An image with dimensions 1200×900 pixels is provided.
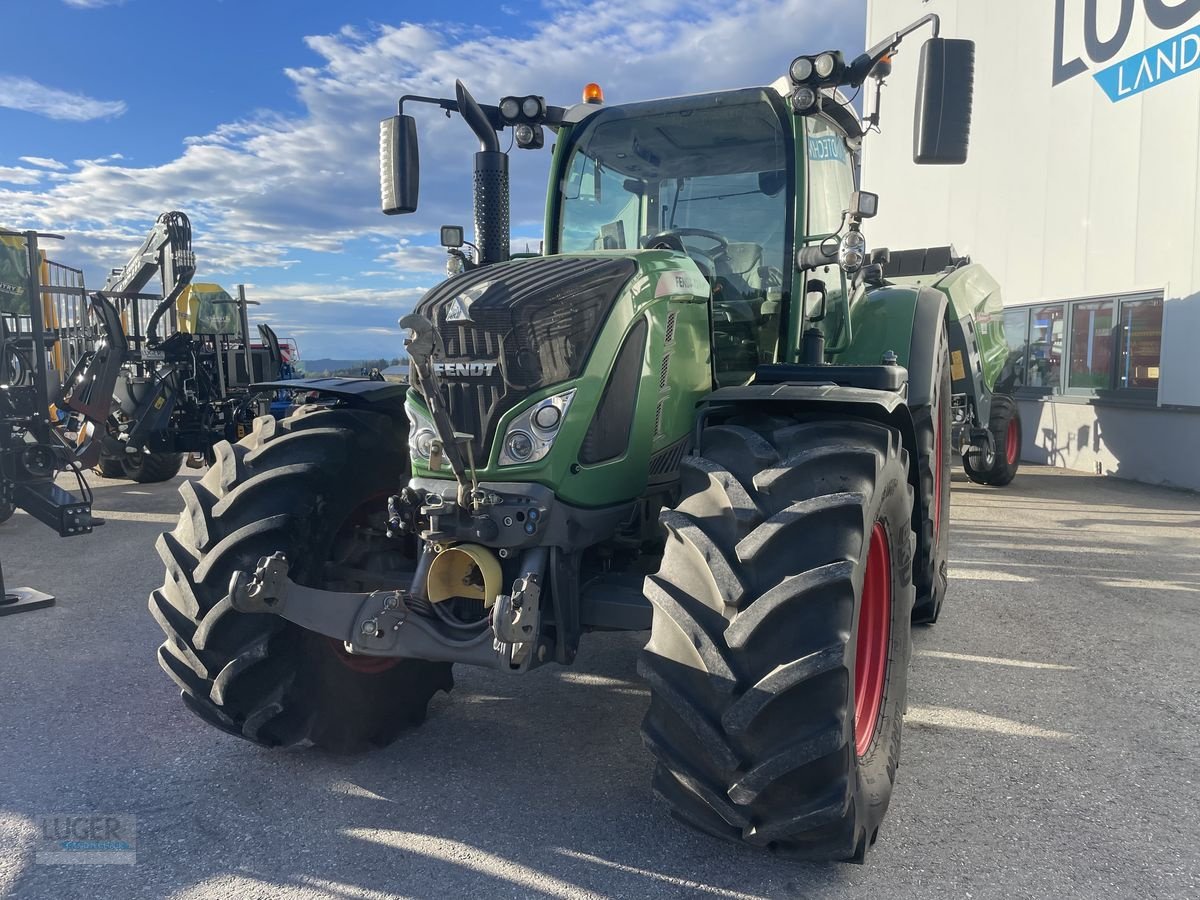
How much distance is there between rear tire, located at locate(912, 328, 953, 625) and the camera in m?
4.23

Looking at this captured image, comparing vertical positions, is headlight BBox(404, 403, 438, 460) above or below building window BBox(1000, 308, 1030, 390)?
below

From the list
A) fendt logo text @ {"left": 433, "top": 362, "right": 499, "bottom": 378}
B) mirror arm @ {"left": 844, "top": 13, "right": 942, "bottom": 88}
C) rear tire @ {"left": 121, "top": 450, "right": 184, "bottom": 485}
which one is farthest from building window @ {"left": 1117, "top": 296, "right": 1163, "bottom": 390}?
rear tire @ {"left": 121, "top": 450, "right": 184, "bottom": 485}

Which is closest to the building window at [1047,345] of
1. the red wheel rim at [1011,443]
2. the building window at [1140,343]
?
the building window at [1140,343]

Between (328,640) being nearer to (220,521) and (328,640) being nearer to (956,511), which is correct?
(220,521)

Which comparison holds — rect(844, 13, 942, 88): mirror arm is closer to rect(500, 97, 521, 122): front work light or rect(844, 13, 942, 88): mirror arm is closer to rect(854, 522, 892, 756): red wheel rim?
rect(500, 97, 521, 122): front work light

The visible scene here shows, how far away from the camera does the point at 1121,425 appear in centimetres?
1075

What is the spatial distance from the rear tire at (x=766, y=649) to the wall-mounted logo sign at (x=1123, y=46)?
9.78 metres

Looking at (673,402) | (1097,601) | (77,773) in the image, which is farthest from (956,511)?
(77,773)

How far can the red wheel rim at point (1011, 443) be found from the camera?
998 centimetres

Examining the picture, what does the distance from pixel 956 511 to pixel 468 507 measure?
7292 millimetres

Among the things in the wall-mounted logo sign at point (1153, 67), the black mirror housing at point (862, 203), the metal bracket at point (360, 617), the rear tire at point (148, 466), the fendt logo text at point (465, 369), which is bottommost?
the rear tire at point (148, 466)

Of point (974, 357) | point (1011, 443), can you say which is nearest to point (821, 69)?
point (974, 357)

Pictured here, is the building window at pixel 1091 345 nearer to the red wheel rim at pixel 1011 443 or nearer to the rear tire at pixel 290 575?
the red wheel rim at pixel 1011 443

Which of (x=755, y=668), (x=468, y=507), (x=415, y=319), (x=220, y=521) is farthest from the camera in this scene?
(x=220, y=521)
